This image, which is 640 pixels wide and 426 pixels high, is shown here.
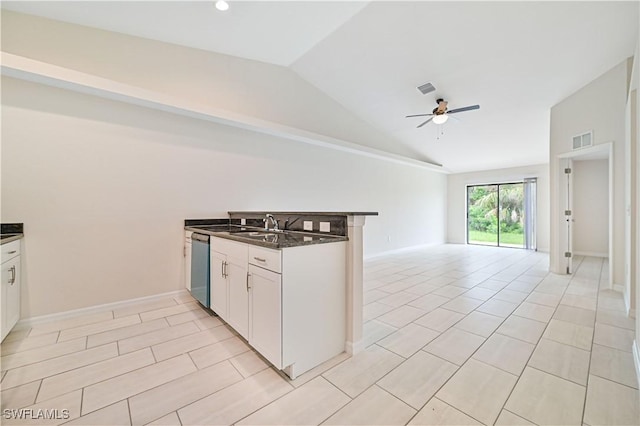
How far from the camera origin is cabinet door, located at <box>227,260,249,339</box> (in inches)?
82.9

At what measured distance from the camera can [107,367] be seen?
1.92 m

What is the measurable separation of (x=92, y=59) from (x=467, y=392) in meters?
4.50

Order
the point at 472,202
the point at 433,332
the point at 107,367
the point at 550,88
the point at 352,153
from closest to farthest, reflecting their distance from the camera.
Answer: the point at 107,367
the point at 433,332
the point at 550,88
the point at 352,153
the point at 472,202

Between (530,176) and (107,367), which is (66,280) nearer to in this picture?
(107,367)

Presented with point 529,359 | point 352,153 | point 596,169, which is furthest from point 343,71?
point 596,169

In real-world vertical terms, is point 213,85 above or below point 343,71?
below

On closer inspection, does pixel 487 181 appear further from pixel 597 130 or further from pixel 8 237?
pixel 8 237

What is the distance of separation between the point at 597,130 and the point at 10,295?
24.3 feet

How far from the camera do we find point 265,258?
6.10 feet

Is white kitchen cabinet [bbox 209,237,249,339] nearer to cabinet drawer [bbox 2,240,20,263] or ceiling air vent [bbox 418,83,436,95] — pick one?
cabinet drawer [bbox 2,240,20,263]

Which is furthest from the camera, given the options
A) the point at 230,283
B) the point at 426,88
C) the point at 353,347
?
the point at 426,88

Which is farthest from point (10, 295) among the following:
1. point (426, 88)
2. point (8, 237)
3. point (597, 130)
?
point (597, 130)

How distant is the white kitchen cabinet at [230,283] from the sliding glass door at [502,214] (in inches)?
321

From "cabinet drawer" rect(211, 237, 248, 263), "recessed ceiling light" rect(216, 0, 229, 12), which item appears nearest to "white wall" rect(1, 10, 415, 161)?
"recessed ceiling light" rect(216, 0, 229, 12)
